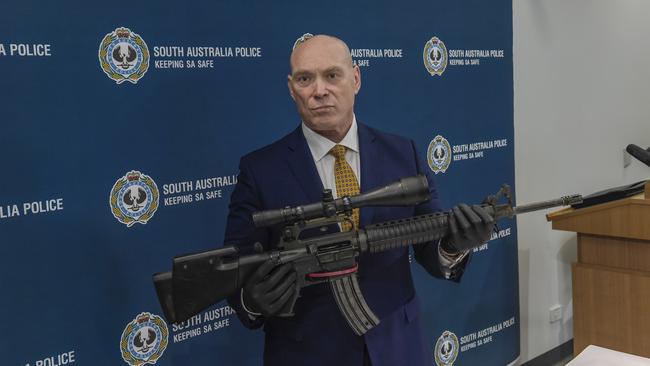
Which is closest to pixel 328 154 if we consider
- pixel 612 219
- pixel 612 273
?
pixel 612 219

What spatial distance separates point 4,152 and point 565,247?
306 cm

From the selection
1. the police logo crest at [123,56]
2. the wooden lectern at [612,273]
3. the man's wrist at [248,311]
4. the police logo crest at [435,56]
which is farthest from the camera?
the wooden lectern at [612,273]

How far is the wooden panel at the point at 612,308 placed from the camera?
113 inches

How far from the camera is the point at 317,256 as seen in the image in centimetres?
143

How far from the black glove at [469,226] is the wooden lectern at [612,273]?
164 cm

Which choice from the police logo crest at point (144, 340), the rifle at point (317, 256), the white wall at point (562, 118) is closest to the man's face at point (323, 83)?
the rifle at point (317, 256)

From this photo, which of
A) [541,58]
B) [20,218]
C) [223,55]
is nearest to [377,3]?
[223,55]

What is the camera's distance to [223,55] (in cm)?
210

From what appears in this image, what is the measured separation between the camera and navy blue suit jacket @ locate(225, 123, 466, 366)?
1556 millimetres

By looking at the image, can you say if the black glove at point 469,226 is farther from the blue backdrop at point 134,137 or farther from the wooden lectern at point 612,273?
the wooden lectern at point 612,273

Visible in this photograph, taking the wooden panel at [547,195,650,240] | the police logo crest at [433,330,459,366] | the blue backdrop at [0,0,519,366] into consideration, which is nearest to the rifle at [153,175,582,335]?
the blue backdrop at [0,0,519,366]

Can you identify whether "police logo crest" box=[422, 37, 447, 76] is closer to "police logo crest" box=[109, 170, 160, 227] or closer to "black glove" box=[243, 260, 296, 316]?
"police logo crest" box=[109, 170, 160, 227]

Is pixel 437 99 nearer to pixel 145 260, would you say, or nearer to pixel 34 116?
pixel 145 260

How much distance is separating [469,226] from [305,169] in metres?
0.45
